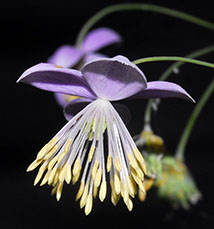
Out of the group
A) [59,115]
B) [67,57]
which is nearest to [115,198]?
[67,57]

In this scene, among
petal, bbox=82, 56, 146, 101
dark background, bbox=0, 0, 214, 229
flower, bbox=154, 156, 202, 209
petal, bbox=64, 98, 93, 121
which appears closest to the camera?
petal, bbox=82, 56, 146, 101

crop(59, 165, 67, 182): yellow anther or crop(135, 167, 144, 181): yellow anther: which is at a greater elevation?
crop(59, 165, 67, 182): yellow anther

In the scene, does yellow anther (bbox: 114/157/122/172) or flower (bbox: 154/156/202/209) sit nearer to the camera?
yellow anther (bbox: 114/157/122/172)

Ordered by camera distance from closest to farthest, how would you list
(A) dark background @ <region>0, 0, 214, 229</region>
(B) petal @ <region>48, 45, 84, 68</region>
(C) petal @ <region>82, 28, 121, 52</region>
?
(B) petal @ <region>48, 45, 84, 68</region> → (C) petal @ <region>82, 28, 121, 52</region> → (A) dark background @ <region>0, 0, 214, 229</region>

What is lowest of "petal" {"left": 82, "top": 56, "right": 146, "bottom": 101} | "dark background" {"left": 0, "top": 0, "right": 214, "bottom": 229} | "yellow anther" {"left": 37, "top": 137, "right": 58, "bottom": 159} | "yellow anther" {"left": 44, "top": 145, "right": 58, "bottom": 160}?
"dark background" {"left": 0, "top": 0, "right": 214, "bottom": 229}

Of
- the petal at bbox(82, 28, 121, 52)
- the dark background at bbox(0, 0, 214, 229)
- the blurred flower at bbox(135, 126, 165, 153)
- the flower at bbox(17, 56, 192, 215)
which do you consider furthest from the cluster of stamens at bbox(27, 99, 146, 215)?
the dark background at bbox(0, 0, 214, 229)

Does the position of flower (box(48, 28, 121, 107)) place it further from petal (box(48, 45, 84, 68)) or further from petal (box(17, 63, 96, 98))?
petal (box(17, 63, 96, 98))

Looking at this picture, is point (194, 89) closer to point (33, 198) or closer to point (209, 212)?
point (209, 212)
